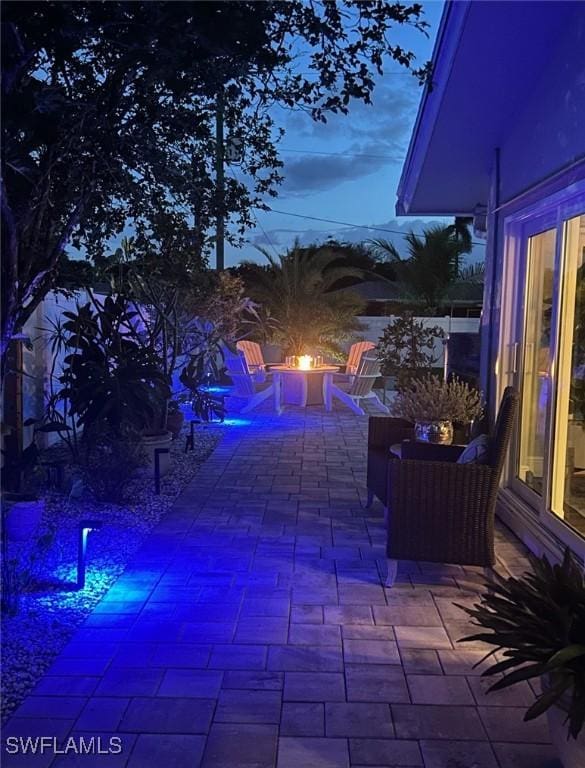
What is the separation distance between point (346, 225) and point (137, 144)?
58.9 feet

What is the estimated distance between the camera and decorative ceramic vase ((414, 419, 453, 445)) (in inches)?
175

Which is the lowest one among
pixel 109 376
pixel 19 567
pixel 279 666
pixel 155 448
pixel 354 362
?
pixel 279 666

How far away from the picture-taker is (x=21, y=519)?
3980mm

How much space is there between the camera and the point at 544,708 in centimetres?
178

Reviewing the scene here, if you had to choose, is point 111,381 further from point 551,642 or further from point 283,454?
point 551,642

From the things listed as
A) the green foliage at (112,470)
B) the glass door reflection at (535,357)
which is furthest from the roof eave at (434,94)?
the green foliage at (112,470)

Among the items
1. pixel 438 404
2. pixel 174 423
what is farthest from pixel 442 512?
pixel 174 423

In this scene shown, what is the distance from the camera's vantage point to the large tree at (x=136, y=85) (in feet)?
8.29

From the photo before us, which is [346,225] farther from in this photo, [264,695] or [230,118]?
[264,695]

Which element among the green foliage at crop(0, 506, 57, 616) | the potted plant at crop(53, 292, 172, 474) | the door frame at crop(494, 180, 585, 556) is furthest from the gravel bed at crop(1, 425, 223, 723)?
the door frame at crop(494, 180, 585, 556)

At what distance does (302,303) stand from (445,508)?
373 inches

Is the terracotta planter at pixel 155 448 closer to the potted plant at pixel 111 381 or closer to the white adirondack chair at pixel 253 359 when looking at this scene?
the potted plant at pixel 111 381

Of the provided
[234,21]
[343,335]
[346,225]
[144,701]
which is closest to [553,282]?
[234,21]

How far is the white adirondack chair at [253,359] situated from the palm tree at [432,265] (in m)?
4.14
